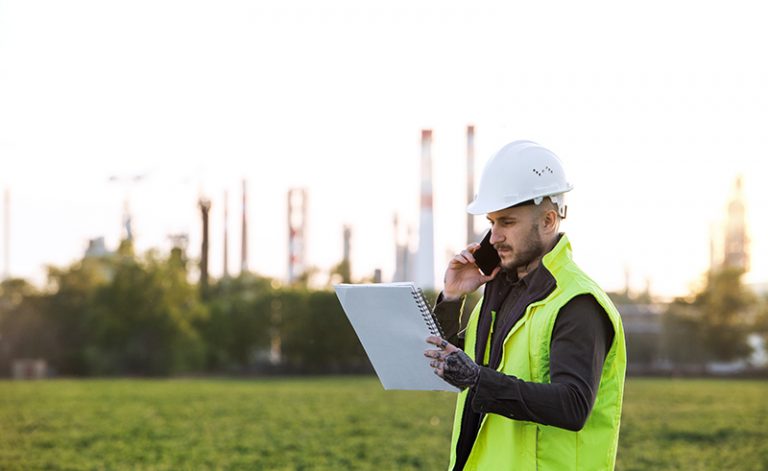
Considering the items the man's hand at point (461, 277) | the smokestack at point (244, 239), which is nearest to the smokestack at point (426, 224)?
the smokestack at point (244, 239)

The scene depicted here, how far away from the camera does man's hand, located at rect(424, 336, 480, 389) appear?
3.14m

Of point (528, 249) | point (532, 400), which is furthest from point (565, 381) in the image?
point (528, 249)

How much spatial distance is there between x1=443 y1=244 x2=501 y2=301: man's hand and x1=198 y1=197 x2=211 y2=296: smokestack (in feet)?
186

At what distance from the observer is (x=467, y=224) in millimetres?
63188

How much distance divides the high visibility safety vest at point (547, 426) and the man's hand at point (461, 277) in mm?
573

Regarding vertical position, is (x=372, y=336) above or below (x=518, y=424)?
above

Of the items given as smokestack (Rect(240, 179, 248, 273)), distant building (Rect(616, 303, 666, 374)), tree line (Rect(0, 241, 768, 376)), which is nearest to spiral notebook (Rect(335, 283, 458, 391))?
tree line (Rect(0, 241, 768, 376))

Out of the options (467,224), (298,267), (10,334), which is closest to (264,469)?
(10,334)

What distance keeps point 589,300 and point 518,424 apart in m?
0.45

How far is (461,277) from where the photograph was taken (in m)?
3.96

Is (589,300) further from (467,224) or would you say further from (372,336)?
(467,224)

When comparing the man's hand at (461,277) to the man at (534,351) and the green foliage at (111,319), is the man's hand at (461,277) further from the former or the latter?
the green foliage at (111,319)

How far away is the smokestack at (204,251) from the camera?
61.5 metres

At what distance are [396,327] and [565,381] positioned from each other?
2.11ft
